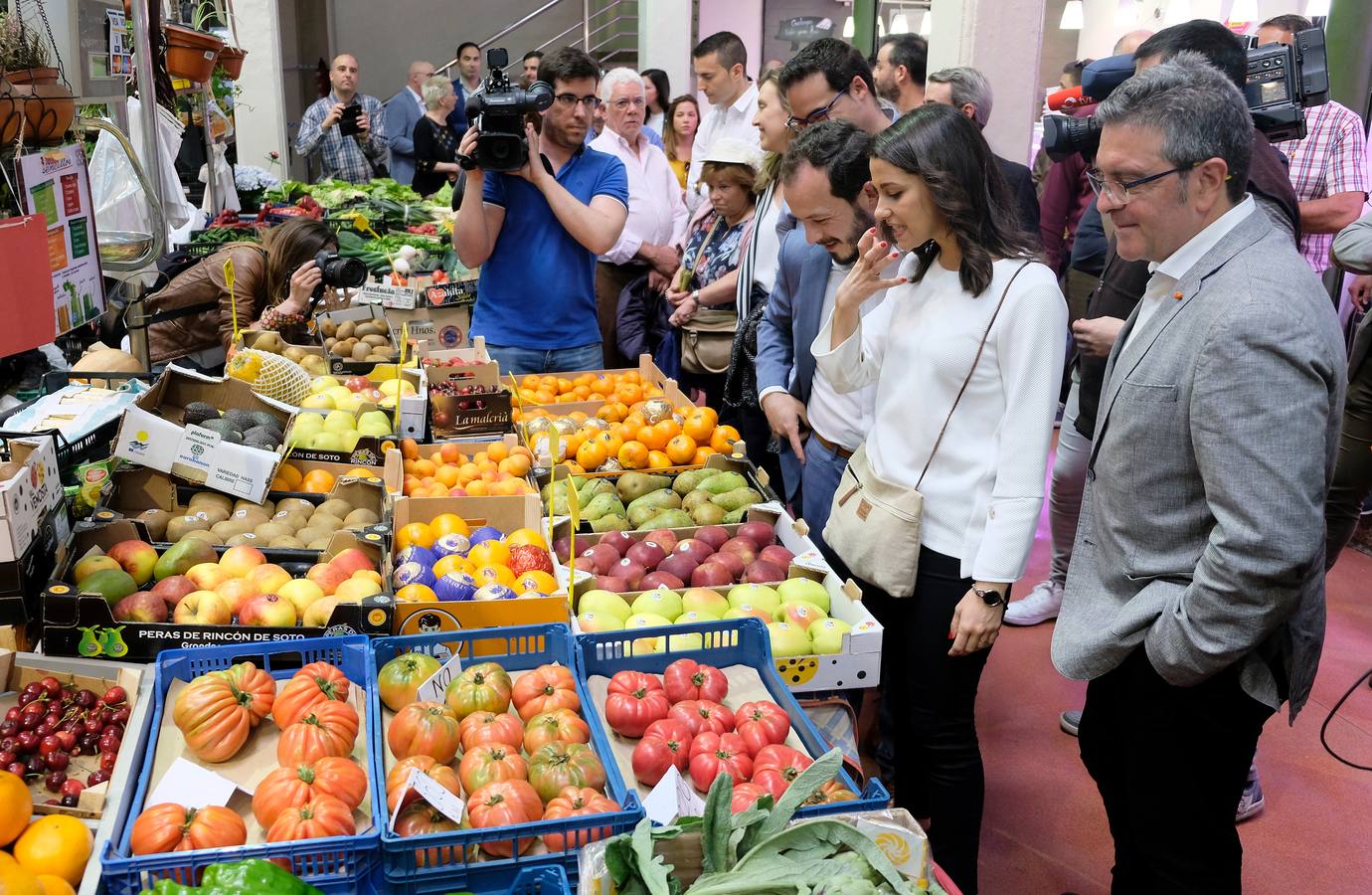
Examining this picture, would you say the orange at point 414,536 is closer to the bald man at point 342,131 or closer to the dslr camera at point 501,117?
the dslr camera at point 501,117

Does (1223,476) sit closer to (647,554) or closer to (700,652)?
(700,652)

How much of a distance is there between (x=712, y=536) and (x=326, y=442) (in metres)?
1.16

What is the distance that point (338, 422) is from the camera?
3215 mm

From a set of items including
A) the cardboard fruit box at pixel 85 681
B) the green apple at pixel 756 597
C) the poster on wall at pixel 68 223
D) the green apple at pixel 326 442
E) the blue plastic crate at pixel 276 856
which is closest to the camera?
the blue plastic crate at pixel 276 856

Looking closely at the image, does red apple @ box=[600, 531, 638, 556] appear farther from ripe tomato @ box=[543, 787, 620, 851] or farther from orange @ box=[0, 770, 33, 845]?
orange @ box=[0, 770, 33, 845]

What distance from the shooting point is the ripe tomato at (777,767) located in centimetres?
168

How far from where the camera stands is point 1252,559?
159cm

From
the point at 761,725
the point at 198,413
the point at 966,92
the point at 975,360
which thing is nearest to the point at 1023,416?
the point at 975,360

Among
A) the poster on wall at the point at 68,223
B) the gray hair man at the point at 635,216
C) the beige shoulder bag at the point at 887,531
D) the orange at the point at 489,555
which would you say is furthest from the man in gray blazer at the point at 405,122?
the beige shoulder bag at the point at 887,531

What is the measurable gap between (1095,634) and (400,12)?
580 inches

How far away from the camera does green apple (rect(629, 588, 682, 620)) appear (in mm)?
2388

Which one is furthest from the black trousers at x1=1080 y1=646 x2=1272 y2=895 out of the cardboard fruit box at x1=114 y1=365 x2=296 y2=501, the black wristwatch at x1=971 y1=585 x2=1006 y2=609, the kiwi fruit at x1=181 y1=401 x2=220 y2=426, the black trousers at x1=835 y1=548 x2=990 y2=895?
the kiwi fruit at x1=181 y1=401 x2=220 y2=426

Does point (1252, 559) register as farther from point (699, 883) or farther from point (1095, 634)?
point (699, 883)

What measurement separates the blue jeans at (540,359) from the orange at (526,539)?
1.50 metres
